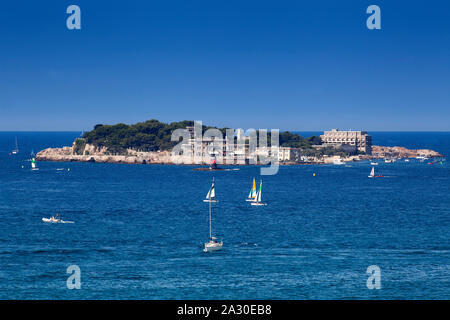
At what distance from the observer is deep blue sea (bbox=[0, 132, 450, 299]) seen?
4478cm

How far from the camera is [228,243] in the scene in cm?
6103

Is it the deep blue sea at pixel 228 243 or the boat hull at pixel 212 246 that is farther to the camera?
the boat hull at pixel 212 246

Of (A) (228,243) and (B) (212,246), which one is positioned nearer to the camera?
(B) (212,246)

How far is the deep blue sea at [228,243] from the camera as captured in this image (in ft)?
147

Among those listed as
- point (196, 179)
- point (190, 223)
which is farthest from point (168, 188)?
point (190, 223)

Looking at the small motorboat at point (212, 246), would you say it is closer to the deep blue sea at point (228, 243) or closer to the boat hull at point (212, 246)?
the boat hull at point (212, 246)

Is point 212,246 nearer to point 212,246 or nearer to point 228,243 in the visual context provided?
point 212,246

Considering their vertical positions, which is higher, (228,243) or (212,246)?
(212,246)

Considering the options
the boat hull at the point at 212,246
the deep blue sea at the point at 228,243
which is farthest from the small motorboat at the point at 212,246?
the deep blue sea at the point at 228,243

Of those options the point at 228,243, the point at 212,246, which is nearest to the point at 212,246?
the point at 212,246

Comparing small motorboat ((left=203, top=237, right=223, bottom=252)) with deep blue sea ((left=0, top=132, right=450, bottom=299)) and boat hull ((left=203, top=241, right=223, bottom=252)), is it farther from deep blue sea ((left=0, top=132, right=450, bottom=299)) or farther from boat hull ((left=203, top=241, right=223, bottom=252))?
deep blue sea ((left=0, top=132, right=450, bottom=299))

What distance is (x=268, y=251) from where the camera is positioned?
57.2 meters
